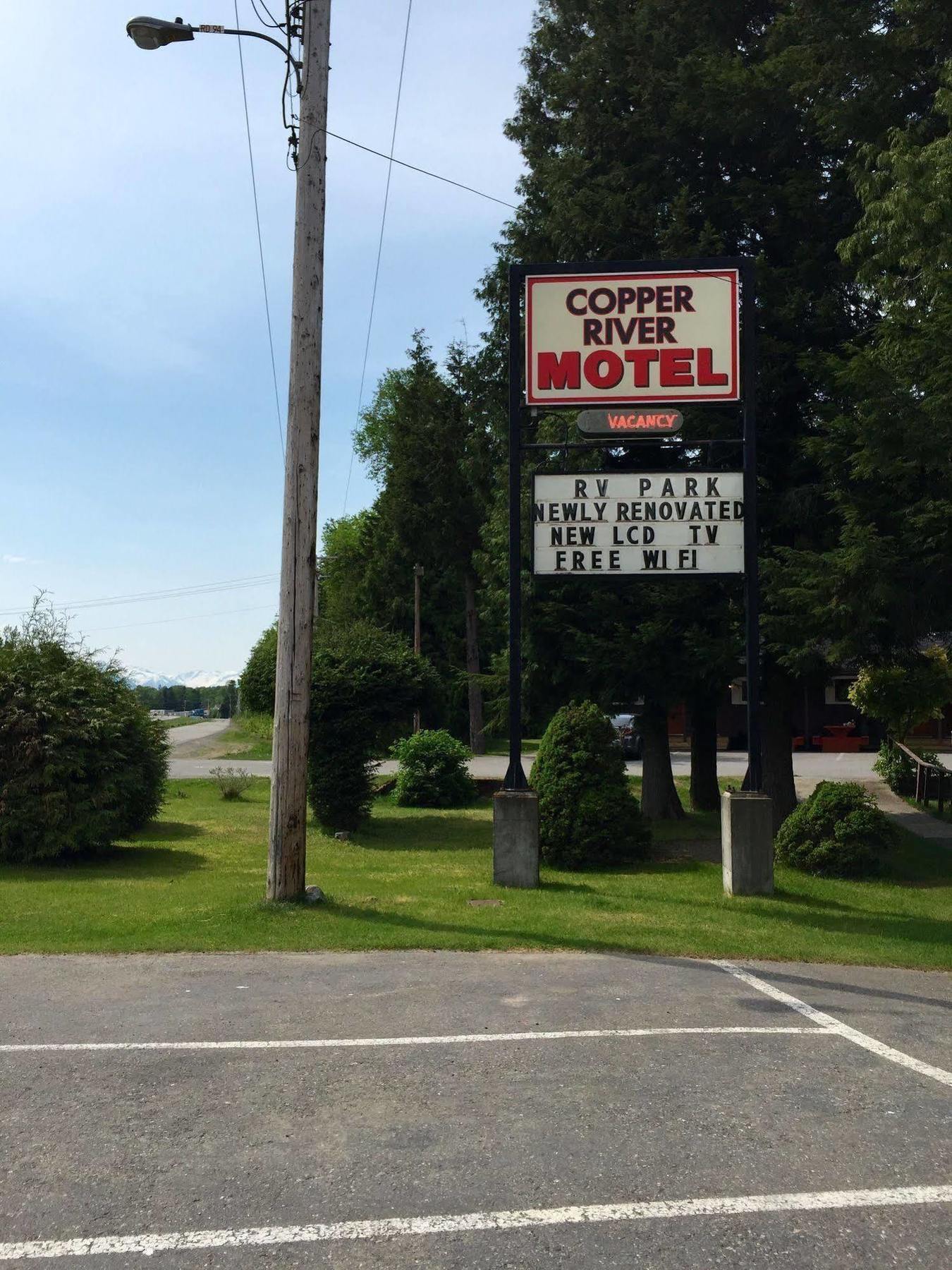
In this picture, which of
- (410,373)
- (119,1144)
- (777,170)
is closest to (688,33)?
(777,170)

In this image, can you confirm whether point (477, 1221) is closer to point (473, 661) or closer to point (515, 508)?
point (515, 508)

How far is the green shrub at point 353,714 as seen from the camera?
17.5 m

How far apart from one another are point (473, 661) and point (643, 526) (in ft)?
104

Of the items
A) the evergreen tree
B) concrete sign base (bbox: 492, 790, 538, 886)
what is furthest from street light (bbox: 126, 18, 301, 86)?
the evergreen tree

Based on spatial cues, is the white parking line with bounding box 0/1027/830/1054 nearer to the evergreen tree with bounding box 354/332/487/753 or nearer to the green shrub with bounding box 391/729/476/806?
the green shrub with bounding box 391/729/476/806

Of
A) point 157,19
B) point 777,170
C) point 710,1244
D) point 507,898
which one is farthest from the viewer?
point 777,170

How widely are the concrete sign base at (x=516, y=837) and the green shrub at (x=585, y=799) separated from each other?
2.08 metres

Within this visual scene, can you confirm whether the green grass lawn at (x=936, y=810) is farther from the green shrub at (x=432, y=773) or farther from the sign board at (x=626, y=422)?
the sign board at (x=626, y=422)

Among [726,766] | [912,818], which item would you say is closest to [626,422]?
[912,818]

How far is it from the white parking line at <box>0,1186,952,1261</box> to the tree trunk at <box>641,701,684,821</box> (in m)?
16.2

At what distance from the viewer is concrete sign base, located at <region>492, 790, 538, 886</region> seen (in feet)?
39.9

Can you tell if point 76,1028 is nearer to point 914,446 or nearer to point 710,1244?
point 710,1244

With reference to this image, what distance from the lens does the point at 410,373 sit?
4438cm

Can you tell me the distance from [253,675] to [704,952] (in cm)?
1258
